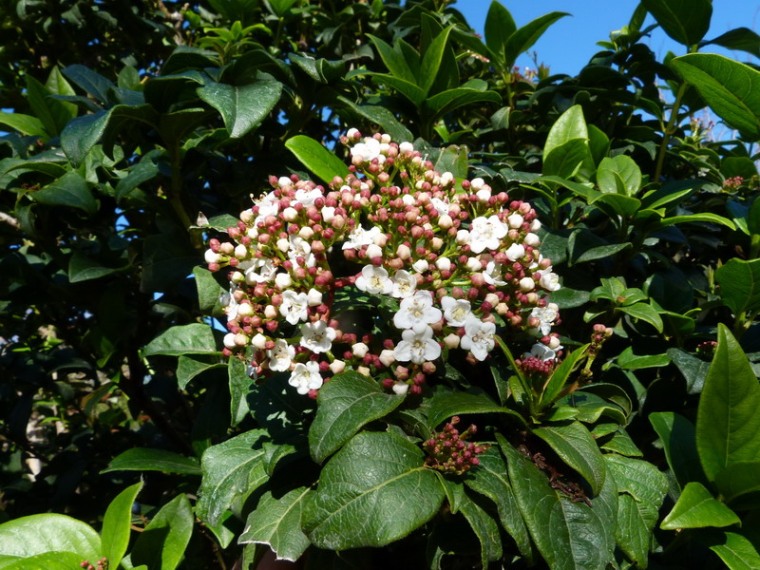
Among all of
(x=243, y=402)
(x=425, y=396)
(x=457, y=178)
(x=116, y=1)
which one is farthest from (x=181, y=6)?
(x=425, y=396)

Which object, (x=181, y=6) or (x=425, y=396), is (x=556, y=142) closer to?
(x=425, y=396)

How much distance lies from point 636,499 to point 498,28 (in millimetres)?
1390

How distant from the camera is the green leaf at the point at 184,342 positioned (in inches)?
57.9

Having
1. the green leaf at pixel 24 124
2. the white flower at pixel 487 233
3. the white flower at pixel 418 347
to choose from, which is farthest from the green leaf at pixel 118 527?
the green leaf at pixel 24 124

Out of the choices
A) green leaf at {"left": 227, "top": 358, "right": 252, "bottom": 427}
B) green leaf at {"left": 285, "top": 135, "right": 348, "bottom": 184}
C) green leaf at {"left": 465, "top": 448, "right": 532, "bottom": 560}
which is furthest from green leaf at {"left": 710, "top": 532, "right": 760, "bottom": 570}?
green leaf at {"left": 285, "top": 135, "right": 348, "bottom": 184}

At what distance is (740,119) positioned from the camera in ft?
4.49

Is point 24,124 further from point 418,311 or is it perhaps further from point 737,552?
point 737,552

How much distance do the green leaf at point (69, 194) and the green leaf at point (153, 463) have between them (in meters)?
0.64

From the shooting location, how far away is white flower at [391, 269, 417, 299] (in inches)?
43.3

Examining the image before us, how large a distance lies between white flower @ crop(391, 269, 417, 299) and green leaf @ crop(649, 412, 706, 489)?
0.57m

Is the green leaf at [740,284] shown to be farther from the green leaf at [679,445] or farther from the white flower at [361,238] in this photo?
the white flower at [361,238]

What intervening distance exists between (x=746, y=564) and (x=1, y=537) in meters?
1.47

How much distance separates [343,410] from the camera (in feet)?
3.32

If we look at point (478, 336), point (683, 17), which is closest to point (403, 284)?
point (478, 336)
